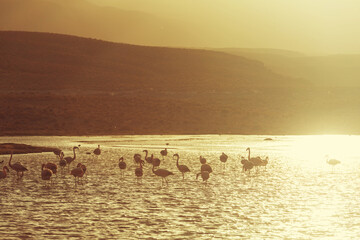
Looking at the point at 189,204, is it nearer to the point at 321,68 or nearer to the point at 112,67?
the point at 112,67

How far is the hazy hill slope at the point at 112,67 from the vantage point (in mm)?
98312

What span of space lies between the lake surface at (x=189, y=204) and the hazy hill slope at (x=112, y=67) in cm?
6543

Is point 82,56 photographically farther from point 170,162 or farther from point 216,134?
point 170,162

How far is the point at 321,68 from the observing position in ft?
556

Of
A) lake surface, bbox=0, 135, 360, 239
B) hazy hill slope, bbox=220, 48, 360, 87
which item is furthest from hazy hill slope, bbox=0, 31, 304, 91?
lake surface, bbox=0, 135, 360, 239

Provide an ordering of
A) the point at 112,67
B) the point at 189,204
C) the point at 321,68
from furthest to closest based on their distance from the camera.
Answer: the point at 321,68 → the point at 112,67 → the point at 189,204

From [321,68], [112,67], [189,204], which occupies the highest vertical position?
[321,68]

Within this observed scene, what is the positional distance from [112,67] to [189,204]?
304ft

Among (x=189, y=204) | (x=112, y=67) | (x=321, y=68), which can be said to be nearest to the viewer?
(x=189, y=204)

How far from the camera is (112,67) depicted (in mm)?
111750

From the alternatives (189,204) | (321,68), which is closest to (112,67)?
(321,68)

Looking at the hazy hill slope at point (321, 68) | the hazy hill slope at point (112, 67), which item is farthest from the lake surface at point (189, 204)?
the hazy hill slope at point (321, 68)

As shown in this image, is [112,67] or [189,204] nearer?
[189,204]

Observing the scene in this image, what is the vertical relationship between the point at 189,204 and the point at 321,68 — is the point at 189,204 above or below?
below
